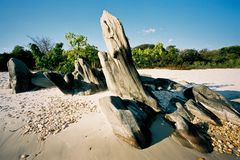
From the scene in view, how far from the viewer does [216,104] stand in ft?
A: 22.1

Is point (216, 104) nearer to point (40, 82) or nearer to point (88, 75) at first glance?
point (88, 75)

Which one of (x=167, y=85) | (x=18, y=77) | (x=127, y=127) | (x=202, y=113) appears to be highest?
(x=18, y=77)

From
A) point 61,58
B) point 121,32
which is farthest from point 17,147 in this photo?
point 61,58

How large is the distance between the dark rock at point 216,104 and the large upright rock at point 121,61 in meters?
2.34

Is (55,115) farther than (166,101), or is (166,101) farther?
(166,101)

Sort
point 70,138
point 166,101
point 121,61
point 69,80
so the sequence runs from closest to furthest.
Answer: point 70,138, point 121,61, point 166,101, point 69,80

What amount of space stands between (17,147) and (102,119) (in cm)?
284

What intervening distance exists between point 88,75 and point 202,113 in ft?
25.7

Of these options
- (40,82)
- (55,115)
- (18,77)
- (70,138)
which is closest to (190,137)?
(70,138)

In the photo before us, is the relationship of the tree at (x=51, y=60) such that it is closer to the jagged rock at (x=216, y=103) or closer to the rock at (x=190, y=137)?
the jagged rock at (x=216, y=103)

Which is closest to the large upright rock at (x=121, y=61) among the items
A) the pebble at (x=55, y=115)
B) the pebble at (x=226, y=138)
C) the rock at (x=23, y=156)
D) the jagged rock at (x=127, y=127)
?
the pebble at (x=55, y=115)

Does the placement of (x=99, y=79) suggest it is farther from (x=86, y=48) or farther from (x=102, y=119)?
(x=86, y=48)

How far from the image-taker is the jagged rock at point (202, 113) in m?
6.10

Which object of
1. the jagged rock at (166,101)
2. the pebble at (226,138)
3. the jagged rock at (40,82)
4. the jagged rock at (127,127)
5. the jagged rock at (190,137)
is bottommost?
the pebble at (226,138)
